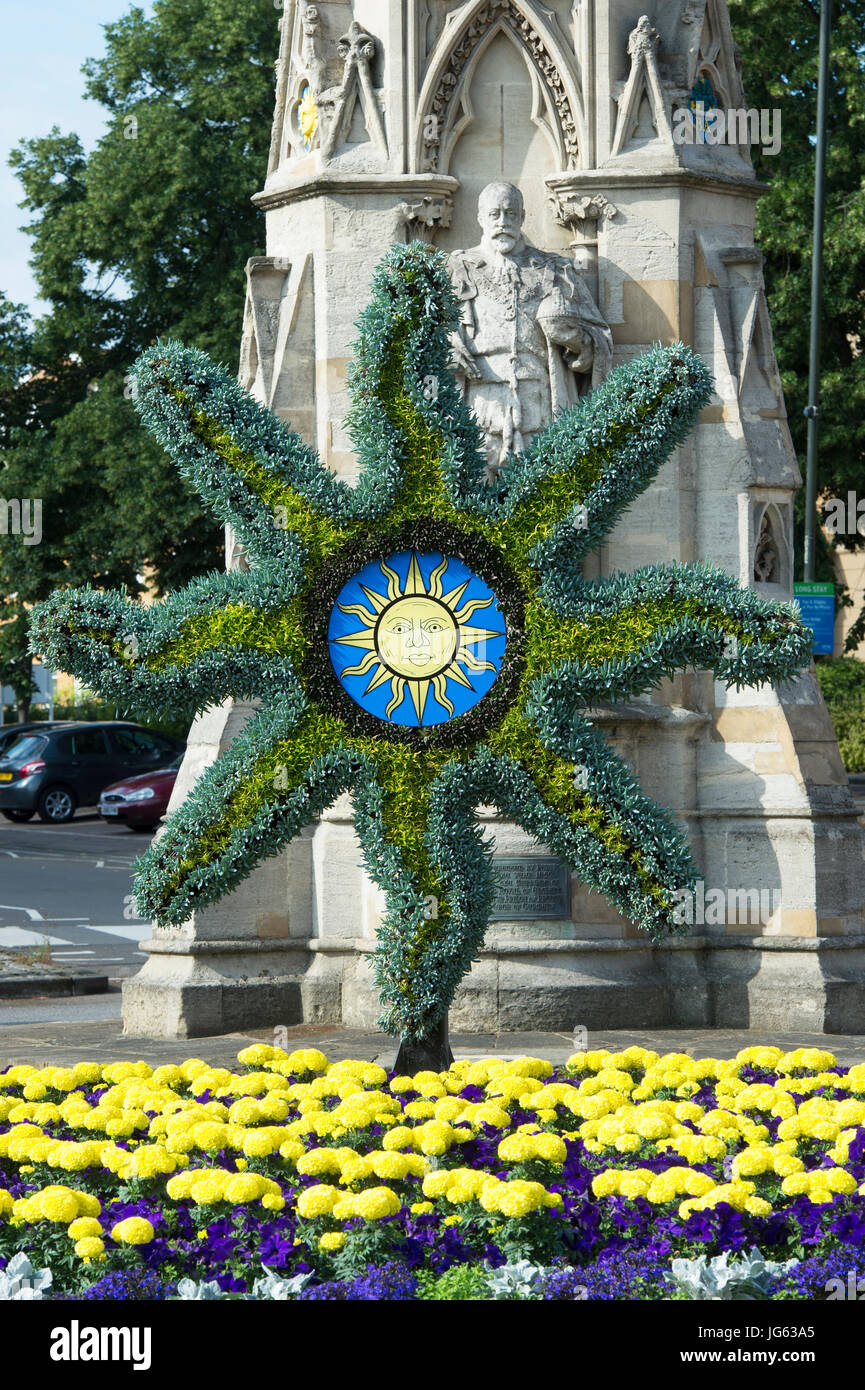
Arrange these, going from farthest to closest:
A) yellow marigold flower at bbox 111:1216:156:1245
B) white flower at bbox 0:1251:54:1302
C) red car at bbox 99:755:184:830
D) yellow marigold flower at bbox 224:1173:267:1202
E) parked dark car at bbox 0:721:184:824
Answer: parked dark car at bbox 0:721:184:824, red car at bbox 99:755:184:830, yellow marigold flower at bbox 224:1173:267:1202, yellow marigold flower at bbox 111:1216:156:1245, white flower at bbox 0:1251:54:1302

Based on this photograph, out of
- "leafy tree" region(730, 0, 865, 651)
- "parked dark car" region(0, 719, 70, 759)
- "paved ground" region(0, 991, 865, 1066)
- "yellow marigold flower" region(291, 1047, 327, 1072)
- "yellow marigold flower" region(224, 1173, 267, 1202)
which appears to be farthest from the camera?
"parked dark car" region(0, 719, 70, 759)

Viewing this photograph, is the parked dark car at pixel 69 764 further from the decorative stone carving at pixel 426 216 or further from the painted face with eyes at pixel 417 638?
the painted face with eyes at pixel 417 638

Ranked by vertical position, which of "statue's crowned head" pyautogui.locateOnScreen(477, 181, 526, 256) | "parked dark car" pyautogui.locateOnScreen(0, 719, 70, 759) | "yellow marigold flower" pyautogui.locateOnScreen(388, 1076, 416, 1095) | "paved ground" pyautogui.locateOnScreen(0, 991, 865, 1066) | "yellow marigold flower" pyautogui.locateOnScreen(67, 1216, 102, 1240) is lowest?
"paved ground" pyautogui.locateOnScreen(0, 991, 865, 1066)

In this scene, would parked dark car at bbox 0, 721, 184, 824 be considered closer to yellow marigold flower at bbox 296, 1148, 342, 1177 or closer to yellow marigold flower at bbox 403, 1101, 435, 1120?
yellow marigold flower at bbox 403, 1101, 435, 1120

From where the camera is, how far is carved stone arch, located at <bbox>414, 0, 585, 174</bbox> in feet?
32.2

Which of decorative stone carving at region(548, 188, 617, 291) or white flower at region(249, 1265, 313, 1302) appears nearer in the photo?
white flower at region(249, 1265, 313, 1302)

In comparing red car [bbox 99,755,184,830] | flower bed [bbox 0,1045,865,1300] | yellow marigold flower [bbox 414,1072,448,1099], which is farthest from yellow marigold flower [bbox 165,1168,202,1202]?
red car [bbox 99,755,184,830]

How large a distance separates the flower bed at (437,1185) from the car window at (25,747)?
80.6 ft

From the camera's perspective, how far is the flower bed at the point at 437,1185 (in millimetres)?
4566

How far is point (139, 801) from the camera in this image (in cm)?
2808

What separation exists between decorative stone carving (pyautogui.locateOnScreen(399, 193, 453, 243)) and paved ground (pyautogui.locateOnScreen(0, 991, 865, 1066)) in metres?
4.04

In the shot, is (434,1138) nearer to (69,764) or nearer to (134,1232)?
(134,1232)

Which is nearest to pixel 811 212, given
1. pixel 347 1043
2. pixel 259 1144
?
pixel 347 1043

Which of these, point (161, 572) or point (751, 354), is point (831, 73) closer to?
point (161, 572)
